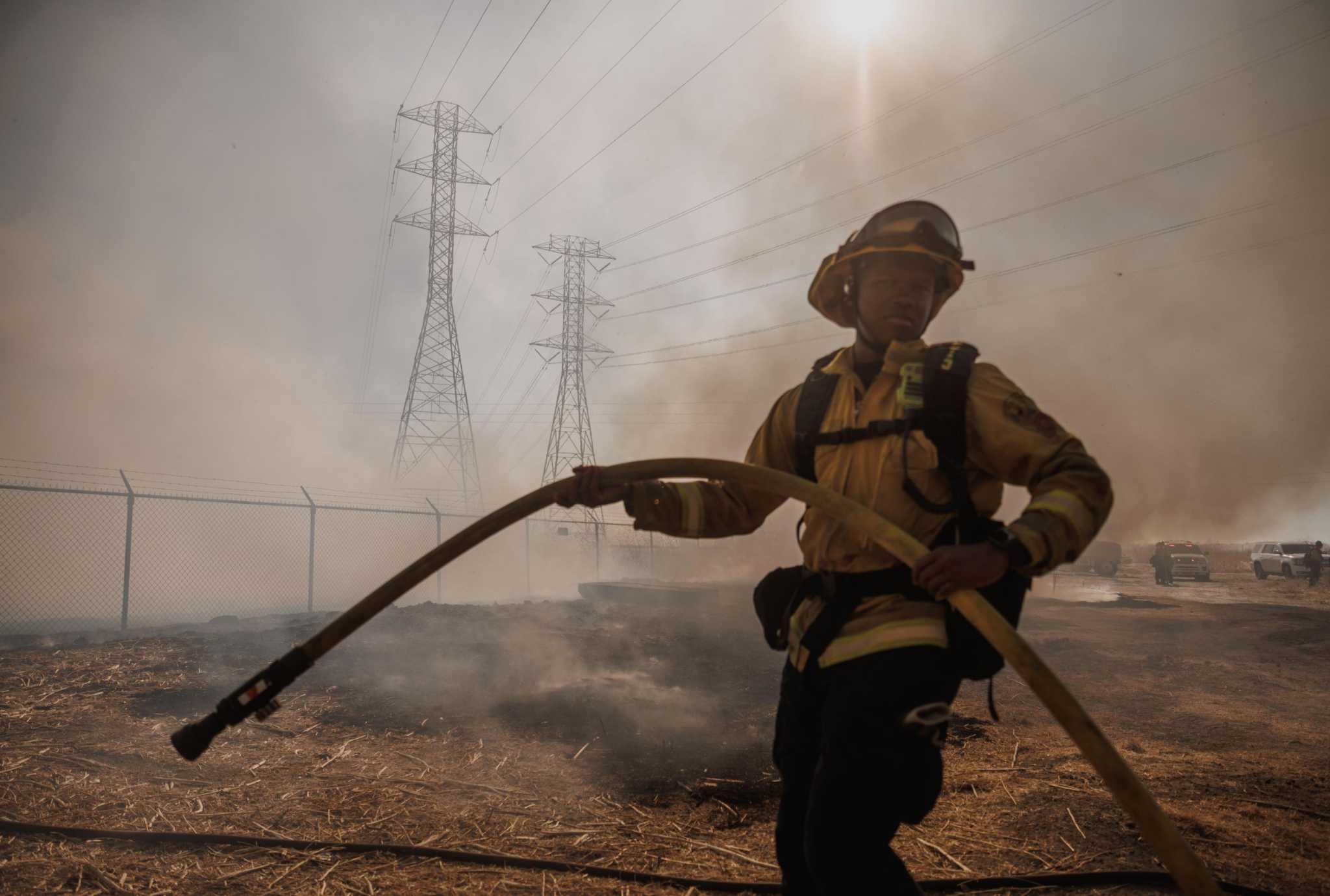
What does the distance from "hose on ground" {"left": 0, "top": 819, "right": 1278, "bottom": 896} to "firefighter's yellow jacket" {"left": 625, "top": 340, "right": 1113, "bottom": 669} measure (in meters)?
1.61

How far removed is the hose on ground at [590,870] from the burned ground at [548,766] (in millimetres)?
81

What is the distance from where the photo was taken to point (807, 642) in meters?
2.17

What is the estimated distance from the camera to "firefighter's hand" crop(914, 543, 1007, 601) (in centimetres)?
179

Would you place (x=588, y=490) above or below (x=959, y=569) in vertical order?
above

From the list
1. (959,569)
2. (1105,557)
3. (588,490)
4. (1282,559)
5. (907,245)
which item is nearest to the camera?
(959,569)

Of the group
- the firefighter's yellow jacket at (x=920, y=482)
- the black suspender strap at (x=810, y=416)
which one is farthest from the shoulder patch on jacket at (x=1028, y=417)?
the black suspender strap at (x=810, y=416)

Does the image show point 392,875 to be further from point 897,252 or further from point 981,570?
point 897,252

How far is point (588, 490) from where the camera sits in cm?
261

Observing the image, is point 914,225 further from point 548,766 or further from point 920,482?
point 548,766

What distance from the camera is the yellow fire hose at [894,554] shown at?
162 centimetres

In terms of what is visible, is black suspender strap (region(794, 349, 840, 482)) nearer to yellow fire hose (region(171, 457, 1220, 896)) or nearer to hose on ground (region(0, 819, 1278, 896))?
yellow fire hose (region(171, 457, 1220, 896))

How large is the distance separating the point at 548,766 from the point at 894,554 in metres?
3.83

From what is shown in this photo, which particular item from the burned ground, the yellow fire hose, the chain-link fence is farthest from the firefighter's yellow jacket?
the chain-link fence

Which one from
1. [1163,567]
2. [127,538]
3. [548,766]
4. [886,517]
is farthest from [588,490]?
[1163,567]
